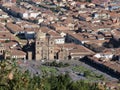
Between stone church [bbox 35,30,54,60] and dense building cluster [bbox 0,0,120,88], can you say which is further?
dense building cluster [bbox 0,0,120,88]

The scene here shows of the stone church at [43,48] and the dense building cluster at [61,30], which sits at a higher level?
the stone church at [43,48]

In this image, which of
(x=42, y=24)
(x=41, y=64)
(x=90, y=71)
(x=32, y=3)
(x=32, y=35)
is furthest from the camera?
(x=32, y=3)

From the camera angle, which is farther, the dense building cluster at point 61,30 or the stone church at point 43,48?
the dense building cluster at point 61,30

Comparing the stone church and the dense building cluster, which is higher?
the stone church

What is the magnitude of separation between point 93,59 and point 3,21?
54.1 ft

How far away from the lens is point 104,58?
1423 inches

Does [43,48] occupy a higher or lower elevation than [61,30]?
higher

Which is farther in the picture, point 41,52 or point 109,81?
point 41,52

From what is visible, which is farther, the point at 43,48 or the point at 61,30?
the point at 61,30

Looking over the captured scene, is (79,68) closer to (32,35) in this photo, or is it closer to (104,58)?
(104,58)

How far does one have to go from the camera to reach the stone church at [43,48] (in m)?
36.1

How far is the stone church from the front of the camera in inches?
1421

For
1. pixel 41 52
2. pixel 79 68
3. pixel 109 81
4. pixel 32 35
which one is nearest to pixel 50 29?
pixel 32 35

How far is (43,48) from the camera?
36312 mm
